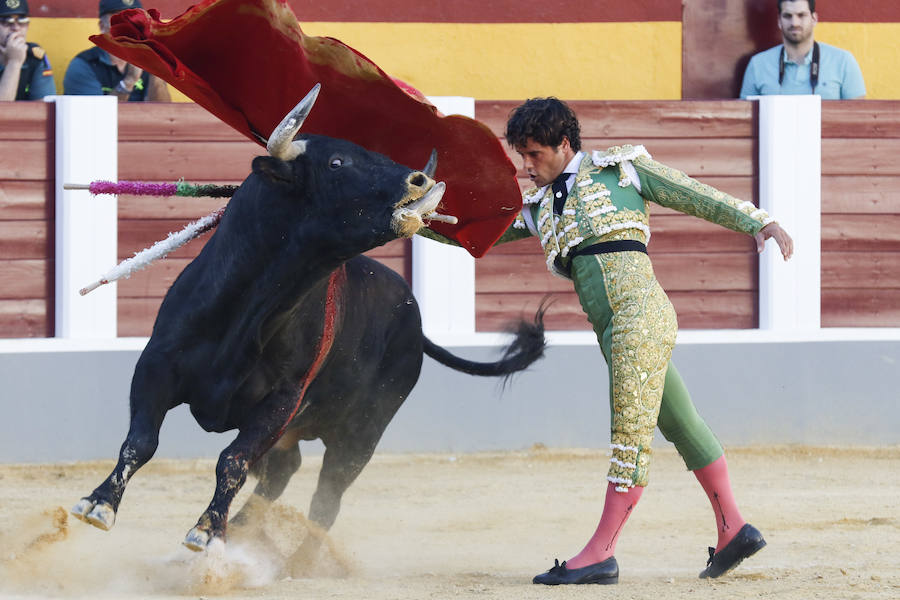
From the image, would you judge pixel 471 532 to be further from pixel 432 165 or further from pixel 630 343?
pixel 432 165

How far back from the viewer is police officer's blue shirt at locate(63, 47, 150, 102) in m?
6.04

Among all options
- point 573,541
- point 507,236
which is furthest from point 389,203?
point 573,541

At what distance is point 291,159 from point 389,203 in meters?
0.30

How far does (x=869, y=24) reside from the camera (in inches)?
276

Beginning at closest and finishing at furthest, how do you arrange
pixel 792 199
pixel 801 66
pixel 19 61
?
pixel 19 61 < pixel 792 199 < pixel 801 66

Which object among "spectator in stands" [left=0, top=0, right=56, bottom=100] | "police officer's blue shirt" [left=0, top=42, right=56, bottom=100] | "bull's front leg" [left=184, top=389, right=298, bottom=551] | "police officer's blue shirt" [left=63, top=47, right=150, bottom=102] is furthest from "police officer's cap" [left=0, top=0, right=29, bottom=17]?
"bull's front leg" [left=184, top=389, right=298, bottom=551]

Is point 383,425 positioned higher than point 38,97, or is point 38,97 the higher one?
point 38,97

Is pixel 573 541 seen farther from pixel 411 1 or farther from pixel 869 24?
pixel 869 24

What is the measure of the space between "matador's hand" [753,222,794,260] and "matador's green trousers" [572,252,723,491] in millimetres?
294

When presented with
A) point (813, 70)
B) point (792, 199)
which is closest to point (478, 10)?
point (813, 70)

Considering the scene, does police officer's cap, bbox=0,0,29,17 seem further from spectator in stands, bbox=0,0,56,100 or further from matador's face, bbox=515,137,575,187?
matador's face, bbox=515,137,575,187

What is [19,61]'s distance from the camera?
603cm

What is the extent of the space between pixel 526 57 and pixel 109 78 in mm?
1983

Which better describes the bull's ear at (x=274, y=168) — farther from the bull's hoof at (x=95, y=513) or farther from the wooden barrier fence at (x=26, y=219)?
the wooden barrier fence at (x=26, y=219)
